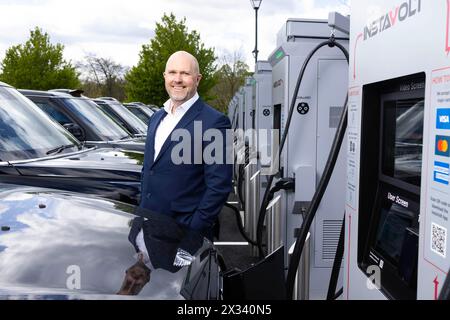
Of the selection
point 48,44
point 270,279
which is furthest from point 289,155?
point 48,44

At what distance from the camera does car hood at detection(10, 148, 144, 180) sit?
13.0 ft

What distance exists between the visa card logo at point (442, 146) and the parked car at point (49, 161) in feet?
8.90

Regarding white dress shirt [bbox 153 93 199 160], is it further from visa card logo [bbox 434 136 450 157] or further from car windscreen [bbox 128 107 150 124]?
car windscreen [bbox 128 107 150 124]

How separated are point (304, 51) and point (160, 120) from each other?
4.77 feet


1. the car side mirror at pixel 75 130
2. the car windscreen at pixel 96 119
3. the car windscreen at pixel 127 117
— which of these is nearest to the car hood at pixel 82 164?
the car side mirror at pixel 75 130

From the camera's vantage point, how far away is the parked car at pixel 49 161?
3.90m

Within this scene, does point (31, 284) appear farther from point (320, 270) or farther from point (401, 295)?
point (320, 270)

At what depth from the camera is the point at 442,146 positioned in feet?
5.55

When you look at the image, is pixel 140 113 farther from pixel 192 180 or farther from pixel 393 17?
pixel 393 17

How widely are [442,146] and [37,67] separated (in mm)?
30965

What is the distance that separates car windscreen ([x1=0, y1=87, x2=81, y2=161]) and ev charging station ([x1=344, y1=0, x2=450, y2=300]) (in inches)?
107

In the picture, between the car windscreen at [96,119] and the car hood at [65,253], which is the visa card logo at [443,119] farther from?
the car windscreen at [96,119]

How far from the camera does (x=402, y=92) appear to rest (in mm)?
2156

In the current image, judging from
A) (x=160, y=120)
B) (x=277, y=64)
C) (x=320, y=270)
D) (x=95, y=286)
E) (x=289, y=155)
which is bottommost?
(x=320, y=270)
